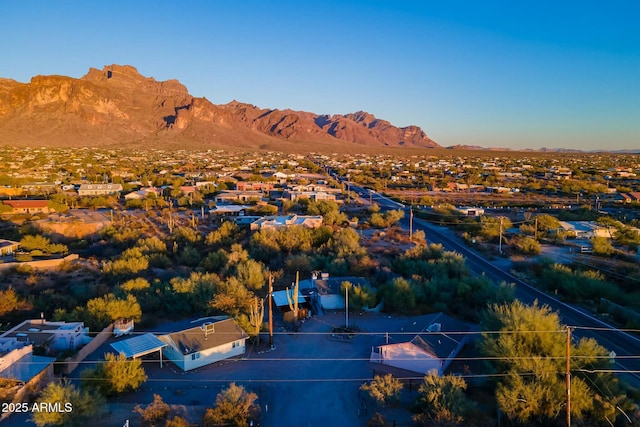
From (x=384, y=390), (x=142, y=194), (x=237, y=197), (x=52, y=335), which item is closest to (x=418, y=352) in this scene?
(x=384, y=390)

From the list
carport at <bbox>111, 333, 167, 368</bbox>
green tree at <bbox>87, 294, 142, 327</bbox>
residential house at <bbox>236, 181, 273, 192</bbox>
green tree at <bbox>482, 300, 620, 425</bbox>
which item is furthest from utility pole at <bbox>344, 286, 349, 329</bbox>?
residential house at <bbox>236, 181, 273, 192</bbox>

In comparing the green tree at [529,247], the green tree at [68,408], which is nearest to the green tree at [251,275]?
the green tree at [68,408]

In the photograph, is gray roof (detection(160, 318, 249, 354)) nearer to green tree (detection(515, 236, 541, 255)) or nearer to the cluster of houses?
the cluster of houses

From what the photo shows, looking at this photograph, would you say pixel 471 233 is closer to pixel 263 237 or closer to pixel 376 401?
pixel 263 237

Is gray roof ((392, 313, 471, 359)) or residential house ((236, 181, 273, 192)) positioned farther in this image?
residential house ((236, 181, 273, 192))

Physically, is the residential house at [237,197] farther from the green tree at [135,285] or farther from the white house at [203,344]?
the white house at [203,344]

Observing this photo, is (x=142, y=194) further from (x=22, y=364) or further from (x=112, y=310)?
(x=22, y=364)
